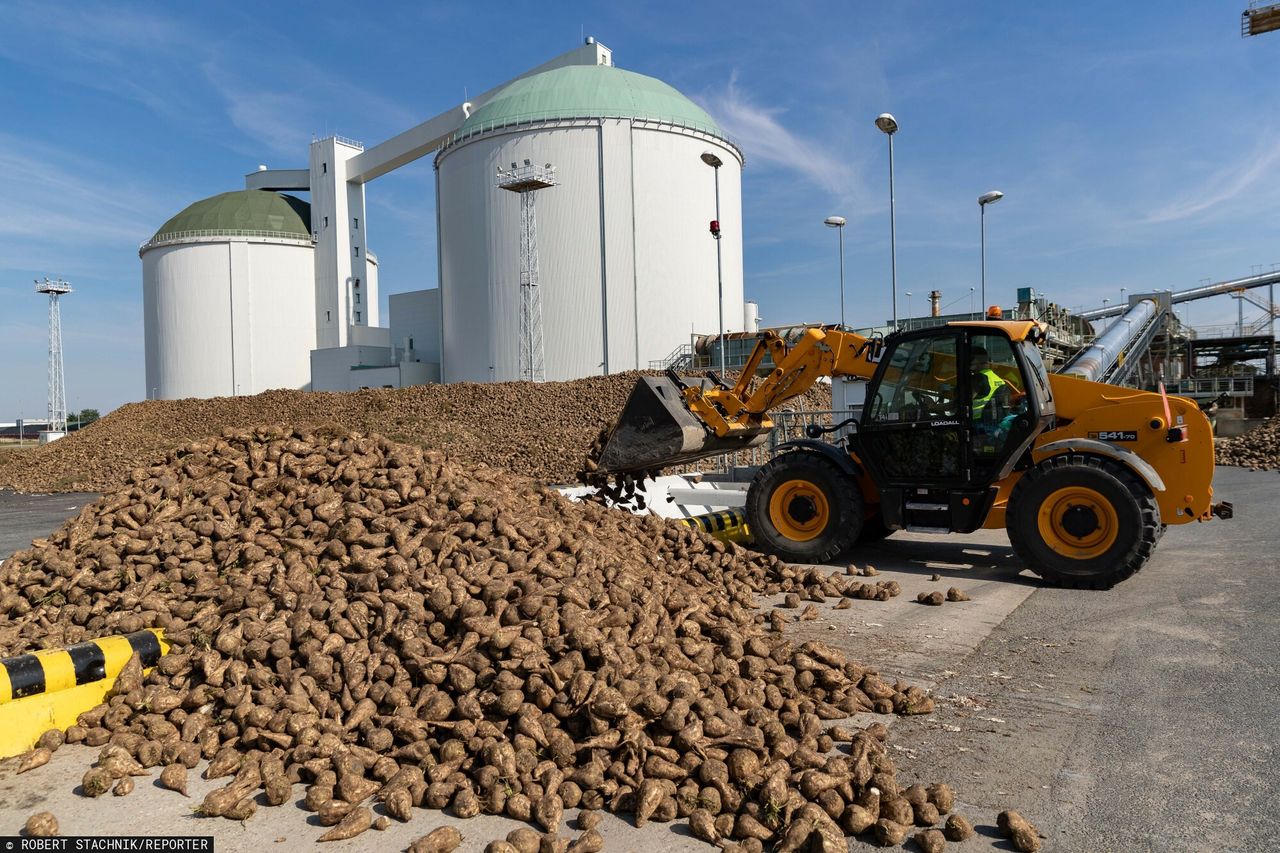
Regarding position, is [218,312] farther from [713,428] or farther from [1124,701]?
[1124,701]

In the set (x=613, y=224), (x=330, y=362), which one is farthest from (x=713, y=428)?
(x=330, y=362)

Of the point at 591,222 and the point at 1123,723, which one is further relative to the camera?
the point at 591,222

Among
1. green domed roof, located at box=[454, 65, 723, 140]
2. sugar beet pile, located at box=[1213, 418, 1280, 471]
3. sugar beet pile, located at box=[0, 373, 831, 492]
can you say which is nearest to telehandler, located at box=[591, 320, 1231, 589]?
sugar beet pile, located at box=[0, 373, 831, 492]

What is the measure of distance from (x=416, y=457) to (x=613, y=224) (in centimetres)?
2953

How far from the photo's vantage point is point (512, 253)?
1415 inches

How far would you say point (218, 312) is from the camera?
46.1 meters

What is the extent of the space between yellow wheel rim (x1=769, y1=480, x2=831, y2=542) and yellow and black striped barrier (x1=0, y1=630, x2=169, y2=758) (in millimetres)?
6261

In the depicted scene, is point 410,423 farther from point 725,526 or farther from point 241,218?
point 241,218

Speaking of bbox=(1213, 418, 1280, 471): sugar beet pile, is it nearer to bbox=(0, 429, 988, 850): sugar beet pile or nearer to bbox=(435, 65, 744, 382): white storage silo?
bbox=(0, 429, 988, 850): sugar beet pile

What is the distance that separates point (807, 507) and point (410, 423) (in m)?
23.9

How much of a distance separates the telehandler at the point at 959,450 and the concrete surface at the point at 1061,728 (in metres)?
0.69

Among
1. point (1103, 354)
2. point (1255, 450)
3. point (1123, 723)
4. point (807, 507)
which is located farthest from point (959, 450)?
point (1255, 450)

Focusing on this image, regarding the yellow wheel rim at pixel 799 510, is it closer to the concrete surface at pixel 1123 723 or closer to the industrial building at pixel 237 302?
the concrete surface at pixel 1123 723

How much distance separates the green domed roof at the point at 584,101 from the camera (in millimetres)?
35344
